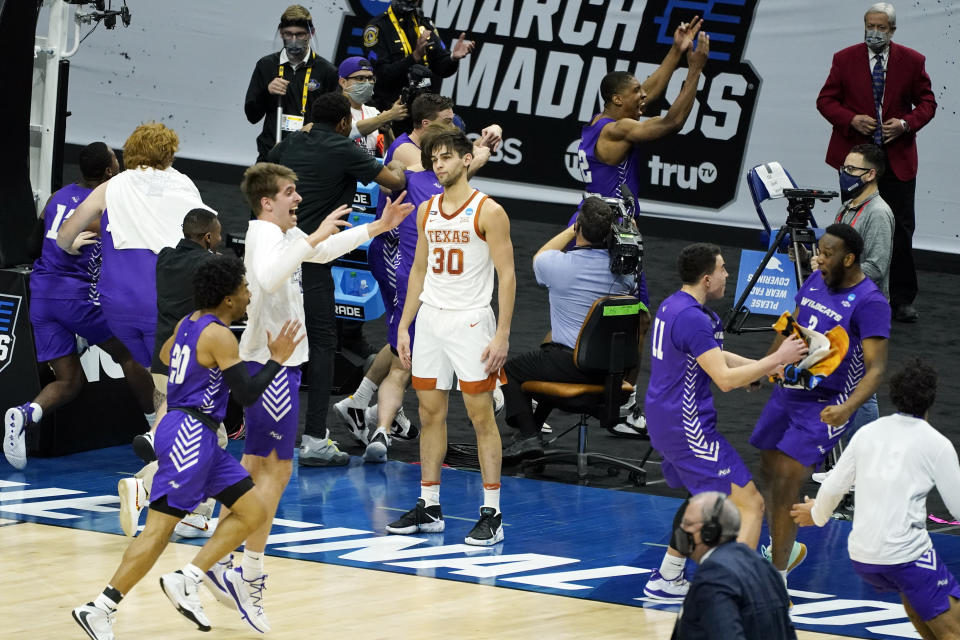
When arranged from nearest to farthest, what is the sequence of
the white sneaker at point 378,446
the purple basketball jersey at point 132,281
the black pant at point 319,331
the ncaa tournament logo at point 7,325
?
the purple basketball jersey at point 132,281, the black pant at point 319,331, the white sneaker at point 378,446, the ncaa tournament logo at point 7,325

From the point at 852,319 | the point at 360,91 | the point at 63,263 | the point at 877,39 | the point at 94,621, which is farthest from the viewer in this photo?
the point at 877,39

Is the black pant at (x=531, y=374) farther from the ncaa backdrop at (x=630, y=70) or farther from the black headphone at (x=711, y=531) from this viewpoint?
the ncaa backdrop at (x=630, y=70)

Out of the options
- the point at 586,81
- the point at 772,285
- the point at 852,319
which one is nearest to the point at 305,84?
the point at 772,285

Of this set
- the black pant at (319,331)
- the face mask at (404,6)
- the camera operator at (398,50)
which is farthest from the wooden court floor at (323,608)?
the face mask at (404,6)

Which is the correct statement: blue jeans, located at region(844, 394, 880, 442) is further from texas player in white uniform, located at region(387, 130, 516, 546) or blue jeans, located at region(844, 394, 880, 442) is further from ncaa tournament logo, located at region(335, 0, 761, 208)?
ncaa tournament logo, located at region(335, 0, 761, 208)

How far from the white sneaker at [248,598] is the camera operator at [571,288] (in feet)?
9.59

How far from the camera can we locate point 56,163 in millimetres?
10492

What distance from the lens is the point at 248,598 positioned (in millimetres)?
6555

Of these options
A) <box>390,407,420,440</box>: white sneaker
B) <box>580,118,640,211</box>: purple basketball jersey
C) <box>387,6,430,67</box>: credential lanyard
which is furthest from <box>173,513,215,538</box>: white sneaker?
<box>387,6,430,67</box>: credential lanyard

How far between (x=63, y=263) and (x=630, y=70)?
25.0 feet

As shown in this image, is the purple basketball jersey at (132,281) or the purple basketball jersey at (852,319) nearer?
the purple basketball jersey at (852,319)

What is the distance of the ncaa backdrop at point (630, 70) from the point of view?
14633 millimetres

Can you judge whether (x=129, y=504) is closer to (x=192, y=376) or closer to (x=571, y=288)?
(x=192, y=376)

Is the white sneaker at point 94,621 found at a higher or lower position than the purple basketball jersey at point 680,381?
lower
